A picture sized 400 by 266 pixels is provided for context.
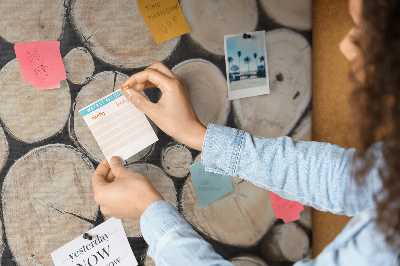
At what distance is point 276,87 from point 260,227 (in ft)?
1.41

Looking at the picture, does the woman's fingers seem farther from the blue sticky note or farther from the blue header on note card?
the blue sticky note

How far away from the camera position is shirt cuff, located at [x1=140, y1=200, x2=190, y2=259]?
60 centimetres

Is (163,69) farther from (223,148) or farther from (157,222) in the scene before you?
(157,222)

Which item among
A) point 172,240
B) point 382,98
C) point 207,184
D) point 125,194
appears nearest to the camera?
point 382,98

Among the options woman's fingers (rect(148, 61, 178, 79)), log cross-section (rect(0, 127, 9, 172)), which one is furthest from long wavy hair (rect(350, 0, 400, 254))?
log cross-section (rect(0, 127, 9, 172))

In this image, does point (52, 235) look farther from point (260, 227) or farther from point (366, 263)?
point (366, 263)

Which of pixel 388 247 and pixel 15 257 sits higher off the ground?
pixel 388 247

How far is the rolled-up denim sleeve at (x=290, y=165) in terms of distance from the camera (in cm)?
67

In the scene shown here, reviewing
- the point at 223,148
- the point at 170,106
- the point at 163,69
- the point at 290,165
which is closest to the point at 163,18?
the point at 163,69

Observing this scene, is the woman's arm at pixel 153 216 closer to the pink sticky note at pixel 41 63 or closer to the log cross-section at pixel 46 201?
the log cross-section at pixel 46 201

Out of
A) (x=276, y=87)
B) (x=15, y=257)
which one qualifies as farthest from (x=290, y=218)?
(x=15, y=257)

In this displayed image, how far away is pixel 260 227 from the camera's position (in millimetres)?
968

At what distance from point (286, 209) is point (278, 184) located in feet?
1.01

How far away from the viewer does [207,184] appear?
3.00 ft
